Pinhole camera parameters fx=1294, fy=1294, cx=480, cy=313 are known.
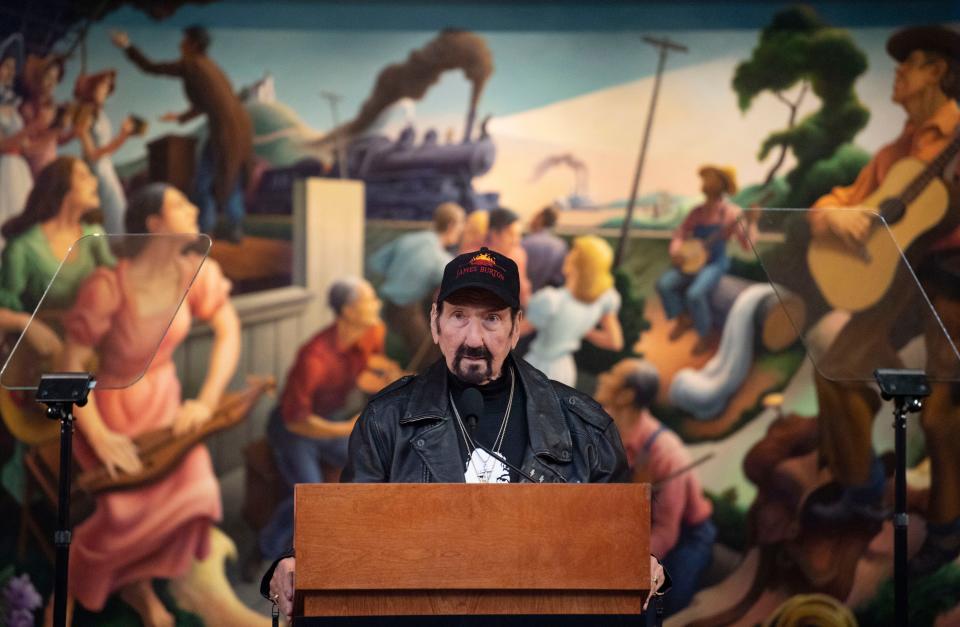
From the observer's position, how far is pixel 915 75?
5781 millimetres

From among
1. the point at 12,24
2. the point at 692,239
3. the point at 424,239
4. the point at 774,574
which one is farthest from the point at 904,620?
the point at 12,24

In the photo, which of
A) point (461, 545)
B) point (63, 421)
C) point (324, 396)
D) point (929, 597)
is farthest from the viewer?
point (324, 396)

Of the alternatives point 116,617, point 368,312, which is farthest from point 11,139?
point 116,617

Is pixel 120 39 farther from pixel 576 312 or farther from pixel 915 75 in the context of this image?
pixel 915 75

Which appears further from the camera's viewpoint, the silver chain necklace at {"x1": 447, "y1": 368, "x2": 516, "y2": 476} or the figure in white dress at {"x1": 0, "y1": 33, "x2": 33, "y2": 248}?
the figure in white dress at {"x1": 0, "y1": 33, "x2": 33, "y2": 248}

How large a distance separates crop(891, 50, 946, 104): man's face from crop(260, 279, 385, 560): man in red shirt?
2.52 m

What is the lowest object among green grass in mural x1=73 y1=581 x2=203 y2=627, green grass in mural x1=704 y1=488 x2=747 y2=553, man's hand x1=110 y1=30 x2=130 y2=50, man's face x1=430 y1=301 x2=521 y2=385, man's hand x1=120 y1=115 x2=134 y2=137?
green grass in mural x1=73 y1=581 x2=203 y2=627

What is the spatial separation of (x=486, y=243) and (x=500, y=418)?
Result: 2.86m

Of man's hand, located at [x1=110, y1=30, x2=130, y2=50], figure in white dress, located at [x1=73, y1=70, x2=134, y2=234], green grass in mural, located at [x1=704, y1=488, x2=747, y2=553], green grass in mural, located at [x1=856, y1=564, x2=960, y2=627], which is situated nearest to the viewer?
green grass in mural, located at [x1=856, y1=564, x2=960, y2=627]

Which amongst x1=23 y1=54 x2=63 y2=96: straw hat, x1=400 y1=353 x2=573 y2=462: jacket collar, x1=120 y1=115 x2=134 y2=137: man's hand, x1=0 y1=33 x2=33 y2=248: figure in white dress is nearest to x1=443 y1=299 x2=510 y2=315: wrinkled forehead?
x1=400 y1=353 x2=573 y2=462: jacket collar

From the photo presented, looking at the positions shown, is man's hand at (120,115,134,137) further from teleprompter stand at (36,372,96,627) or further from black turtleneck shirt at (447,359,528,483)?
black turtleneck shirt at (447,359,528,483)

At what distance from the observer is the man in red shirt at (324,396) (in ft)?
18.9

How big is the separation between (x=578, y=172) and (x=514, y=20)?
2.53 feet

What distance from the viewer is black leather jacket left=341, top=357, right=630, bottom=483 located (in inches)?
115
